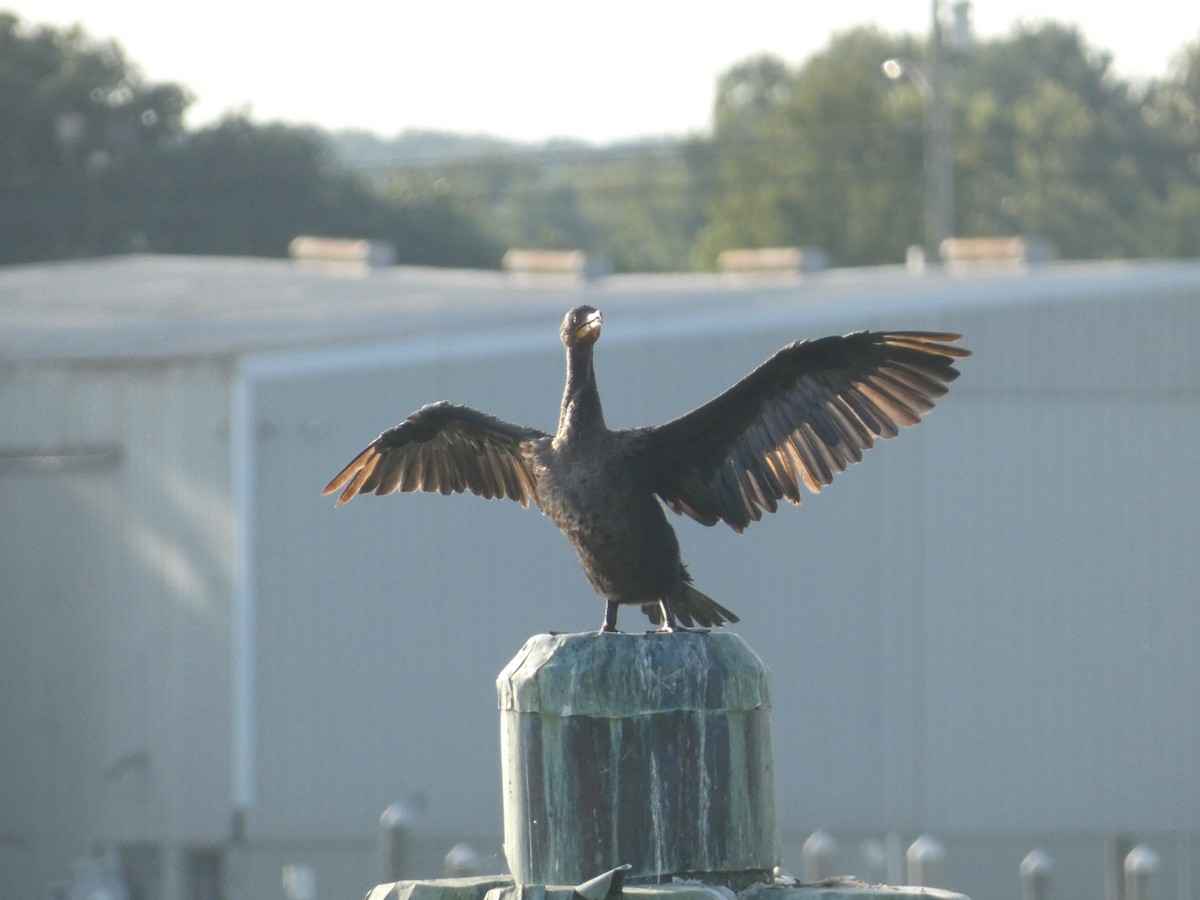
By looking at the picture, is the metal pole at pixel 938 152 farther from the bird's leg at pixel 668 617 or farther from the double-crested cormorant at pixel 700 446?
the bird's leg at pixel 668 617

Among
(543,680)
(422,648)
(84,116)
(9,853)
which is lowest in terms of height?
(9,853)

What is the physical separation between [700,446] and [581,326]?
566 millimetres

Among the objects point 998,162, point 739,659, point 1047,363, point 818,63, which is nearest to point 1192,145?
point 998,162

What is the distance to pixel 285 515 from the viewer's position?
794 inches

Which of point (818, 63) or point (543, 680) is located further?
point (818, 63)

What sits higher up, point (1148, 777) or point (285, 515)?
point (285, 515)

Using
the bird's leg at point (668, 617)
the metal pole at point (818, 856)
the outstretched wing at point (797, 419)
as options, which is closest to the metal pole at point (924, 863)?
the metal pole at point (818, 856)

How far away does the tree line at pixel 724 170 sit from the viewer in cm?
5359

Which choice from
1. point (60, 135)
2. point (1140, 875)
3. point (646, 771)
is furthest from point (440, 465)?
point (60, 135)

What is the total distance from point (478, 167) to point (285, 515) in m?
58.5

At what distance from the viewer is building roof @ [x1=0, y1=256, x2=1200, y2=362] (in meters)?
21.4

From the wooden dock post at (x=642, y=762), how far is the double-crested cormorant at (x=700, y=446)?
0.81 metres

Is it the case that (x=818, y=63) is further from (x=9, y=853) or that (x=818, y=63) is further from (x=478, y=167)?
(x=9, y=853)

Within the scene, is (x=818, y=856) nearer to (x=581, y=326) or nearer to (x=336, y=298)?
(x=581, y=326)
